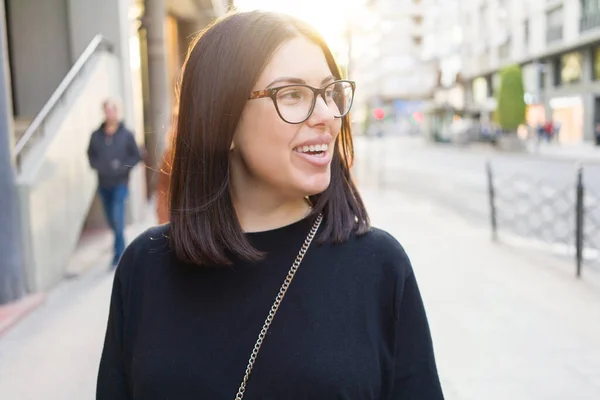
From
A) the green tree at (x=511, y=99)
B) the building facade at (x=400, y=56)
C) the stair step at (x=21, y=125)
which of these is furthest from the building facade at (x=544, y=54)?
the stair step at (x=21, y=125)

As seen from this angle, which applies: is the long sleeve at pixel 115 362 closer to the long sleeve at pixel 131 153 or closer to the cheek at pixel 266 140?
the cheek at pixel 266 140

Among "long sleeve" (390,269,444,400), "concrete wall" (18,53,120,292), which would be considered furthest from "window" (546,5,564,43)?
"long sleeve" (390,269,444,400)

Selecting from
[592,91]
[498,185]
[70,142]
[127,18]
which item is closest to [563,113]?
[592,91]

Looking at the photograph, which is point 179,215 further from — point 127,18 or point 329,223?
point 127,18

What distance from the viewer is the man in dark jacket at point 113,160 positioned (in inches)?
286

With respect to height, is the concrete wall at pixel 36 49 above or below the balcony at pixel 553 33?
below

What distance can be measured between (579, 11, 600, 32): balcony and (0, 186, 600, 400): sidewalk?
30.4 metres

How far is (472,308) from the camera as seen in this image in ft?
19.1

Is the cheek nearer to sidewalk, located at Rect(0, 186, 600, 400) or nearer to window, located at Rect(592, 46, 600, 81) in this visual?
sidewalk, located at Rect(0, 186, 600, 400)

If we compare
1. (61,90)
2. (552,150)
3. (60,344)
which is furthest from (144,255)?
(552,150)

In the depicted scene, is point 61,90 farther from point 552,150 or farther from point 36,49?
point 552,150

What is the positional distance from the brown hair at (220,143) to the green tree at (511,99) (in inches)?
1384

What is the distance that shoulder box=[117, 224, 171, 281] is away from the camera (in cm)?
160

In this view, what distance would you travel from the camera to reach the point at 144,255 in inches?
63.9
